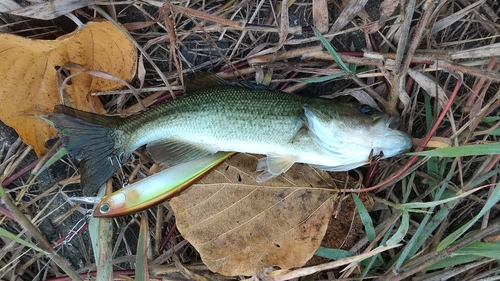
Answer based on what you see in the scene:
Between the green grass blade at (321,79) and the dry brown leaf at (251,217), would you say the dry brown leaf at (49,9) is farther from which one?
the green grass blade at (321,79)

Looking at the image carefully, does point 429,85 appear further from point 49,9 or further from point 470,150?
point 49,9

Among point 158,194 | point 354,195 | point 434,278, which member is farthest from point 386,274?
point 158,194

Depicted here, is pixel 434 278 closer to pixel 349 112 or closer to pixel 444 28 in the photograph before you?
pixel 349 112

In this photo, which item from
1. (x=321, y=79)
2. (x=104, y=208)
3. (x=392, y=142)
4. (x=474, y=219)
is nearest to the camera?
(x=474, y=219)

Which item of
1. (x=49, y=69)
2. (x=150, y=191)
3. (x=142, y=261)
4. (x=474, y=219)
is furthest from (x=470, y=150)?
(x=49, y=69)

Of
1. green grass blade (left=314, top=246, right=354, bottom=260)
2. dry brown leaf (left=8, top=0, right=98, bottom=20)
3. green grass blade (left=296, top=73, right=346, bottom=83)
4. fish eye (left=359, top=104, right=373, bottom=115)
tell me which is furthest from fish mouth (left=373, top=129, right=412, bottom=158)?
dry brown leaf (left=8, top=0, right=98, bottom=20)

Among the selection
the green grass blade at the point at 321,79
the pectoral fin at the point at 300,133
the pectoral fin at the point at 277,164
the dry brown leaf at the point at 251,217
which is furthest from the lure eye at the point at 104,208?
the green grass blade at the point at 321,79

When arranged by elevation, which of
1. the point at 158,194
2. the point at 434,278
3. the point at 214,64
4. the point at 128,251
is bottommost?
the point at 434,278
